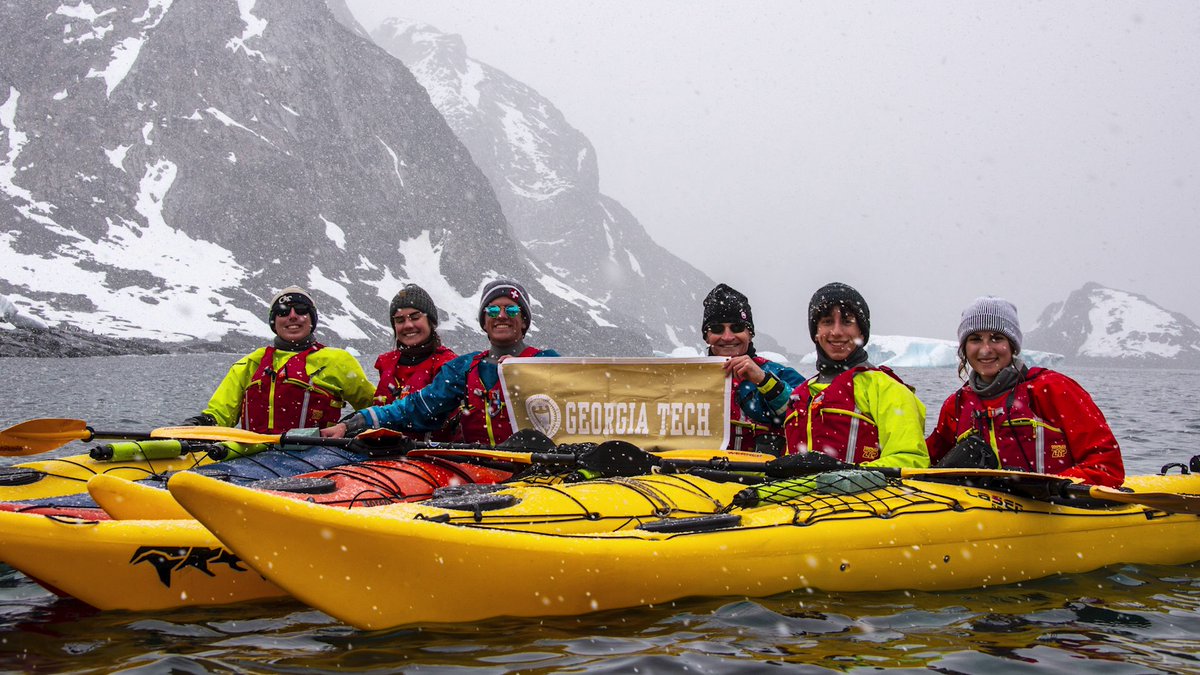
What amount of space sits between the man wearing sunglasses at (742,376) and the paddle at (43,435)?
4.81 metres

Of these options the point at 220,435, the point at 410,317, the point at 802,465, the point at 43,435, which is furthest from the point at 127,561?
the point at 410,317

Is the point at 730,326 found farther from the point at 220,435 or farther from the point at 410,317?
the point at 220,435

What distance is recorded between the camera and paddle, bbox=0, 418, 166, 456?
7.82 meters

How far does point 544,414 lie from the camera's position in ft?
26.3

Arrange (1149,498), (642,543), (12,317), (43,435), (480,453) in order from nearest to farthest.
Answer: (642,543), (1149,498), (480,453), (43,435), (12,317)

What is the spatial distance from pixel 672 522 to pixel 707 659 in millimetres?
968

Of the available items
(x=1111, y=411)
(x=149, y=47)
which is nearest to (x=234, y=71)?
A: (x=149, y=47)

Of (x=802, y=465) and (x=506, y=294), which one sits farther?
(x=506, y=294)

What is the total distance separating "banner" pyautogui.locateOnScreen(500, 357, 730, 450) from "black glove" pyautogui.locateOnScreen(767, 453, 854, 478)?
6.00 feet

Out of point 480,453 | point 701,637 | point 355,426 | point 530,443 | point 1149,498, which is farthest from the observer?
point 355,426

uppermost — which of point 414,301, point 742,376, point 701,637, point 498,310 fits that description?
point 414,301

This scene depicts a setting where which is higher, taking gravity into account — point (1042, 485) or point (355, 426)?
point (355, 426)

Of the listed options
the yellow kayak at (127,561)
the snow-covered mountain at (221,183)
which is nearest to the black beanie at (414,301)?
the yellow kayak at (127,561)

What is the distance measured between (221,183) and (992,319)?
16015cm
